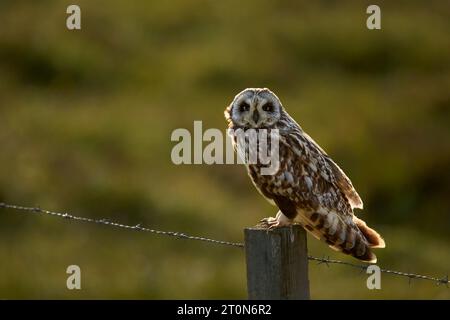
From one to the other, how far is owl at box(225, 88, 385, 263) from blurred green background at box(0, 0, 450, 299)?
541cm

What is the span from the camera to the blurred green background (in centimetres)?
1341

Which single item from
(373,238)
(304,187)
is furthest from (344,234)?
(304,187)

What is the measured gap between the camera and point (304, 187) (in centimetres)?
696

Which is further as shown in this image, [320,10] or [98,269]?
[320,10]

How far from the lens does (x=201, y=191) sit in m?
14.9

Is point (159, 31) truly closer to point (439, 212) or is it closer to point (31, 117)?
point (31, 117)

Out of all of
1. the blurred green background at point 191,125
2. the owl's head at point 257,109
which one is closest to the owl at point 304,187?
the owl's head at point 257,109

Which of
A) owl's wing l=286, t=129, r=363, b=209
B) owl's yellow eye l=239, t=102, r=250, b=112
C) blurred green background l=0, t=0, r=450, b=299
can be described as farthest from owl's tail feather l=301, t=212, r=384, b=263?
blurred green background l=0, t=0, r=450, b=299

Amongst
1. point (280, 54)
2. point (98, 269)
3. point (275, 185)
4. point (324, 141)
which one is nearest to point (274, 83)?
point (280, 54)

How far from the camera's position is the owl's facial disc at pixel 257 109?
7164mm

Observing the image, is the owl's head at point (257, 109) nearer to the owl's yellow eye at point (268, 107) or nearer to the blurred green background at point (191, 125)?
the owl's yellow eye at point (268, 107)

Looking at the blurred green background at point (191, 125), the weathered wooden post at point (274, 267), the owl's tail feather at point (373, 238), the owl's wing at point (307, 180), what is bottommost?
the weathered wooden post at point (274, 267)

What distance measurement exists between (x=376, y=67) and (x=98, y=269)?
8.75 meters

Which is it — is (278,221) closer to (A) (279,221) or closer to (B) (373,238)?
(A) (279,221)
